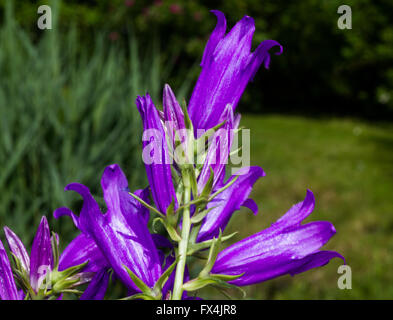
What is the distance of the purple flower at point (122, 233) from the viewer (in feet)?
1.04

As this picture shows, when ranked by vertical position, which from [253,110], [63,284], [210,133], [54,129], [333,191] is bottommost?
[333,191]

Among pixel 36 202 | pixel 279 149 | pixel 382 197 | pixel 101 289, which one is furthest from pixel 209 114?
pixel 279 149

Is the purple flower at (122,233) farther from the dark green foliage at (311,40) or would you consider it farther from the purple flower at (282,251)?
the dark green foliage at (311,40)

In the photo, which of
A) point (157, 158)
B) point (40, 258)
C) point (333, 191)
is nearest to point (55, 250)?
point (40, 258)

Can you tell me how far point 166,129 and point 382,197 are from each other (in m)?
4.53

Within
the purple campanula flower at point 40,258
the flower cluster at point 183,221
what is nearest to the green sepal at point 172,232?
the flower cluster at point 183,221

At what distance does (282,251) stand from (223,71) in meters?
0.13

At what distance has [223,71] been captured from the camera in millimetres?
353

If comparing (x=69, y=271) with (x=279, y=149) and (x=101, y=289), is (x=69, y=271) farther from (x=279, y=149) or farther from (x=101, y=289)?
(x=279, y=149)

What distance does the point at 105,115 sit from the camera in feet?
6.03

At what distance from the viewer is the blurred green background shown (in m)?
1.63

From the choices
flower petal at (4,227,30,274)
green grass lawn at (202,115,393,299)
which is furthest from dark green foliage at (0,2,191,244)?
flower petal at (4,227,30,274)

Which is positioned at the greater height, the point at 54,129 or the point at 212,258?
the point at 54,129

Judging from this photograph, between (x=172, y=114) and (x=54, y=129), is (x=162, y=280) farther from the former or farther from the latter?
(x=54, y=129)
